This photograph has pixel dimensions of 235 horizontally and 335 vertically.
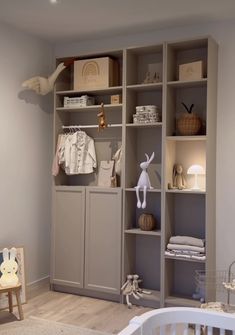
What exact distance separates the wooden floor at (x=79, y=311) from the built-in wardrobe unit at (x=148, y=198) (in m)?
0.14

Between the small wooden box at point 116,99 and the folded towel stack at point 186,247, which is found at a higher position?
the small wooden box at point 116,99

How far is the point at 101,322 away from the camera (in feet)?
Result: 11.3

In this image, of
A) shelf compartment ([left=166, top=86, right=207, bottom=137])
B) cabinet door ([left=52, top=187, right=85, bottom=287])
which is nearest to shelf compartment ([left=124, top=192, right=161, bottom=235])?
cabinet door ([left=52, top=187, right=85, bottom=287])

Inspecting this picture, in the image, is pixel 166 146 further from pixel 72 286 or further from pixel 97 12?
pixel 72 286

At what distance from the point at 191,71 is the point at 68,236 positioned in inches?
83.0

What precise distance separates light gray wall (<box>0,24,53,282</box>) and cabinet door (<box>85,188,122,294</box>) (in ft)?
2.04

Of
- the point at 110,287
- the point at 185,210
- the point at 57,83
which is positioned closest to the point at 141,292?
the point at 110,287

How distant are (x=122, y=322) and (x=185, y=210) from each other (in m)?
1.23

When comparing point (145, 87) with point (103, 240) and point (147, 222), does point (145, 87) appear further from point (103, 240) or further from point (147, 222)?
point (103, 240)

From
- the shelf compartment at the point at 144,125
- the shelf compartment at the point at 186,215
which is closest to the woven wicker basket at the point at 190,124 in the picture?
the shelf compartment at the point at 144,125

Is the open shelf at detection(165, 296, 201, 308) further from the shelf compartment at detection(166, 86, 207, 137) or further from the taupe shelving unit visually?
the shelf compartment at detection(166, 86, 207, 137)

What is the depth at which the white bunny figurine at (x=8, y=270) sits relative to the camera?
343 centimetres

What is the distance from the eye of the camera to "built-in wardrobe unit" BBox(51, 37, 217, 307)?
12.0ft

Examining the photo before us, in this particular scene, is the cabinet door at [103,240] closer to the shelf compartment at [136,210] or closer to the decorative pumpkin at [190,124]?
the shelf compartment at [136,210]
